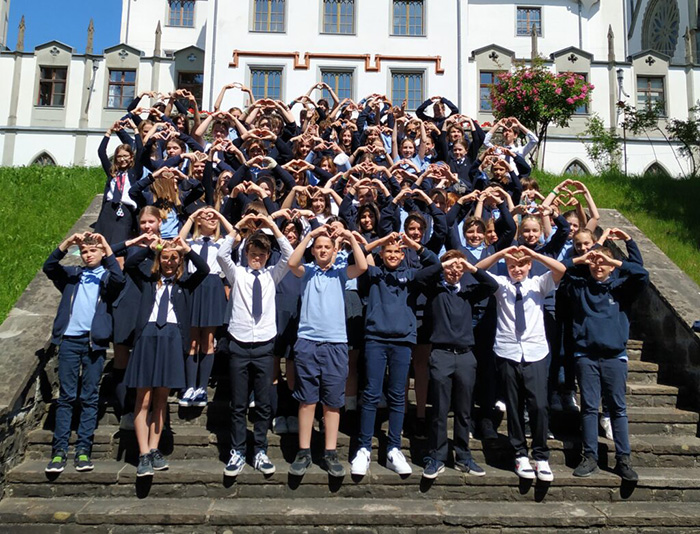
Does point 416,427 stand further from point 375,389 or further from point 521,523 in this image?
point 521,523

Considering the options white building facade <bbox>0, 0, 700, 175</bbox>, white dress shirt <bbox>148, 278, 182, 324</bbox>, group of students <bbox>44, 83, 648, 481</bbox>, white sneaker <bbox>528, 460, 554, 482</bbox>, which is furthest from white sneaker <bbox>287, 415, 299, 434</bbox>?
white building facade <bbox>0, 0, 700, 175</bbox>

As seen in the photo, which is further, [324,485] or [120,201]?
[120,201]

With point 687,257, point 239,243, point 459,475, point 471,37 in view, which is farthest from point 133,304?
point 471,37

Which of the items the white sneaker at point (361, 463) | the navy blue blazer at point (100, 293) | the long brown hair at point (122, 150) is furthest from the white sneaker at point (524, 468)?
the long brown hair at point (122, 150)

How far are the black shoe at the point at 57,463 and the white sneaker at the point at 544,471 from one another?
391 cm

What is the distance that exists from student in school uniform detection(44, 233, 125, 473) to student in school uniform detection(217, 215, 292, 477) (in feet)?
3.53

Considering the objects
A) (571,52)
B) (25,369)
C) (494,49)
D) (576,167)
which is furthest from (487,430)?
(571,52)

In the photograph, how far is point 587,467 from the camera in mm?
4504

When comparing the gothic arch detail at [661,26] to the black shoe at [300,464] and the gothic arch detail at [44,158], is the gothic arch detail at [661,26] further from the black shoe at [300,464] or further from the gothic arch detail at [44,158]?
the black shoe at [300,464]

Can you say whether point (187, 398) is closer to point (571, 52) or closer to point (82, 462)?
point (82, 462)

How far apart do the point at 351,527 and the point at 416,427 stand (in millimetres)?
1181

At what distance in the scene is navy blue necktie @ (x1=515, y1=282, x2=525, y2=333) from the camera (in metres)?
4.68

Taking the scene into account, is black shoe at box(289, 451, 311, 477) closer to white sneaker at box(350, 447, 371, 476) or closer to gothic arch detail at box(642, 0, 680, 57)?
white sneaker at box(350, 447, 371, 476)

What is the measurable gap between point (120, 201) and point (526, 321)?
4.95 metres
